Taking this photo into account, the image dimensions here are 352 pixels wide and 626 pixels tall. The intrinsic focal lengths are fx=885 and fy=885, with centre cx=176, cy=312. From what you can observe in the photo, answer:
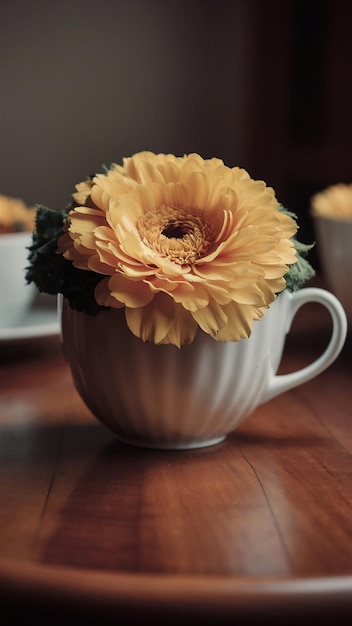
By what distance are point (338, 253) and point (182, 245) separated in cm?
35

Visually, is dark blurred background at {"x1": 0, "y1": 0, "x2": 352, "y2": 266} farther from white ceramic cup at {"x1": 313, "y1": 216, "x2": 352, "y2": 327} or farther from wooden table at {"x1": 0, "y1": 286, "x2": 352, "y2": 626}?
wooden table at {"x1": 0, "y1": 286, "x2": 352, "y2": 626}

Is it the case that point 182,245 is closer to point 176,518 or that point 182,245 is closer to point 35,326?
point 176,518

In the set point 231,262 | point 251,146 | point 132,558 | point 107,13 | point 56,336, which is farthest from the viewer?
point 107,13

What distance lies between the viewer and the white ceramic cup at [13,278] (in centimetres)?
82

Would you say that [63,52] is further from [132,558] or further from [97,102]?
[132,558]

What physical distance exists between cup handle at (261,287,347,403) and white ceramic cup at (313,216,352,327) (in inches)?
8.7

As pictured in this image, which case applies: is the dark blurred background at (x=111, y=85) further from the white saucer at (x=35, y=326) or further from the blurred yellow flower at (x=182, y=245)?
the blurred yellow flower at (x=182, y=245)

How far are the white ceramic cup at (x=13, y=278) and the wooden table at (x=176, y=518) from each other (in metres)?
0.13

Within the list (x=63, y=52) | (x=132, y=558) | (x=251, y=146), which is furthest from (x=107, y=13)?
(x=132, y=558)

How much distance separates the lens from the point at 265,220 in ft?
1.74

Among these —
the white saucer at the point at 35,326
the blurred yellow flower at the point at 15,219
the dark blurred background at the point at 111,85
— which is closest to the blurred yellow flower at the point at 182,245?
the white saucer at the point at 35,326

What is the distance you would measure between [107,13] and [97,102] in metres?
0.31

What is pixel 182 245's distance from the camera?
53 centimetres

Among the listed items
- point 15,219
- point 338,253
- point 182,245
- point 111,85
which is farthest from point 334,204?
point 111,85
